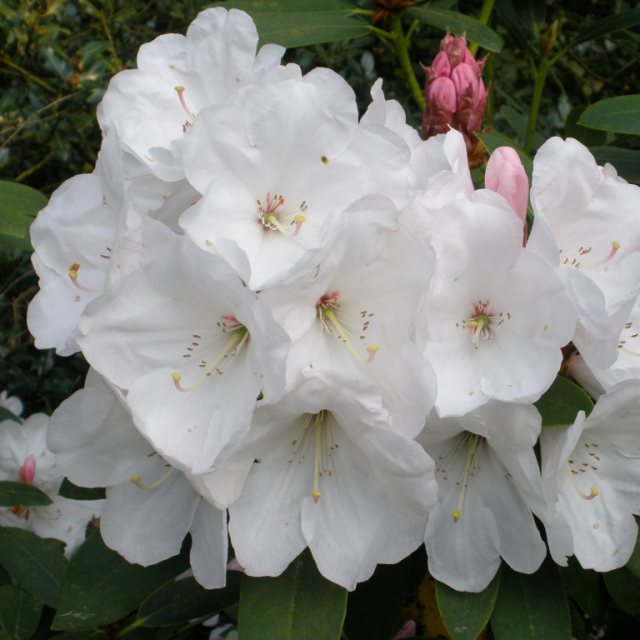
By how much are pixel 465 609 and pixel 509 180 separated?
21.0 inches

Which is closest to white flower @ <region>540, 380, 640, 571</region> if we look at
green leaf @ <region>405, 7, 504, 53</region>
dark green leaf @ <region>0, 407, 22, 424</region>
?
green leaf @ <region>405, 7, 504, 53</region>

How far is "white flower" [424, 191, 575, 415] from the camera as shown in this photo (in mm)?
1033

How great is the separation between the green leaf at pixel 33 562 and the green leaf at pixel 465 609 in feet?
2.31

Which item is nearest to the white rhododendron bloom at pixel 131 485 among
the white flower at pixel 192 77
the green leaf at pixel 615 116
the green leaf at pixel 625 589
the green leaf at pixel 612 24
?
the white flower at pixel 192 77

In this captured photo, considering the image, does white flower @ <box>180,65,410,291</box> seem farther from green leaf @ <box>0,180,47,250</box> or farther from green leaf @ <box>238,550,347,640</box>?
green leaf @ <box>0,180,47,250</box>

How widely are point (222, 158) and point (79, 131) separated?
1474 mm

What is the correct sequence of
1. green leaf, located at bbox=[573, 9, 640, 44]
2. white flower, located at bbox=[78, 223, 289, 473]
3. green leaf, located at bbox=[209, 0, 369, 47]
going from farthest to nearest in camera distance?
green leaf, located at bbox=[573, 9, 640, 44] < green leaf, located at bbox=[209, 0, 369, 47] < white flower, located at bbox=[78, 223, 289, 473]

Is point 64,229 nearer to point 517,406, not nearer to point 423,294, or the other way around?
point 423,294

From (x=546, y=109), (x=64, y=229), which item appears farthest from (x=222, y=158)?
(x=546, y=109)

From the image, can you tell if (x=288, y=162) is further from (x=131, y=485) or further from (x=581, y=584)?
(x=581, y=584)

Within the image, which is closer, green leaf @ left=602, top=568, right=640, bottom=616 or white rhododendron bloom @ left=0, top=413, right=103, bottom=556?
green leaf @ left=602, top=568, right=640, bottom=616

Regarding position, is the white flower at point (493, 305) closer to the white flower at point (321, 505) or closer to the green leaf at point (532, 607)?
the white flower at point (321, 505)

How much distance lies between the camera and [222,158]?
1.04m

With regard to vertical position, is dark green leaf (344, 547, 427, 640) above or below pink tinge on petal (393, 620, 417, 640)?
above
